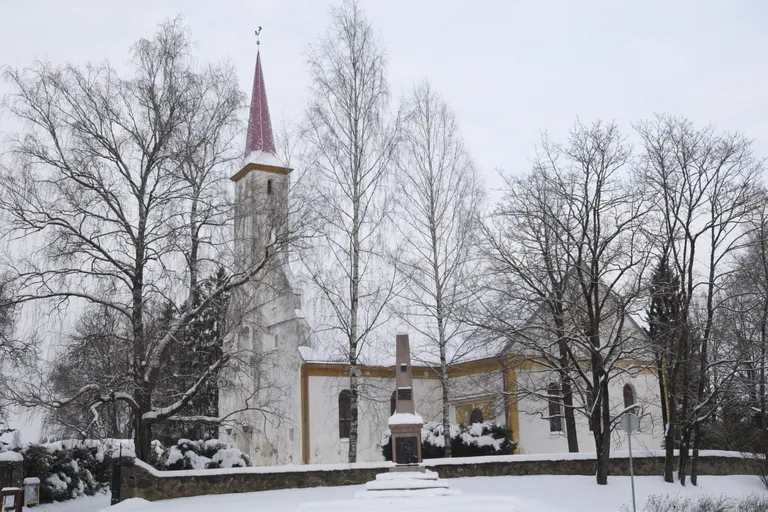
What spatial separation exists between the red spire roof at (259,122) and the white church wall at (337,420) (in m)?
12.0

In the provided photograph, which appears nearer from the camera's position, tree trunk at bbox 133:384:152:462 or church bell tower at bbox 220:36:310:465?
tree trunk at bbox 133:384:152:462

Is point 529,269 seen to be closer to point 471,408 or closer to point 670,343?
point 670,343

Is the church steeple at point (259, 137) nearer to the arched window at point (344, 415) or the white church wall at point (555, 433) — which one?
Answer: the arched window at point (344, 415)

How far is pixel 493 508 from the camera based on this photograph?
14.9 metres

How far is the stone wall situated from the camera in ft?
63.6

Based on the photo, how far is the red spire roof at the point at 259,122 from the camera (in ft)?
121

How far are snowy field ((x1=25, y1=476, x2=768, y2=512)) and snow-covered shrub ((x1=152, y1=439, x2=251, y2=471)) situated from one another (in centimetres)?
233

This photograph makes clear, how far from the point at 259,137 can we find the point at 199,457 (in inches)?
687

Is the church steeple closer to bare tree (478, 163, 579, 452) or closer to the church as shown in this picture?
the church

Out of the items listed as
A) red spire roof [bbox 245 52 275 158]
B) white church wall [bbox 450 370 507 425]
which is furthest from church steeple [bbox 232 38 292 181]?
white church wall [bbox 450 370 507 425]

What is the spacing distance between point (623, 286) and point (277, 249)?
1030 cm

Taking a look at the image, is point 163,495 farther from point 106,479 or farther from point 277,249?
point 106,479

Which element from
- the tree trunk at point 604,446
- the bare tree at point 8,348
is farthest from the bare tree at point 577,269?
the bare tree at point 8,348

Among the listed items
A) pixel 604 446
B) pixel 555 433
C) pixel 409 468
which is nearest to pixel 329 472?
pixel 409 468
